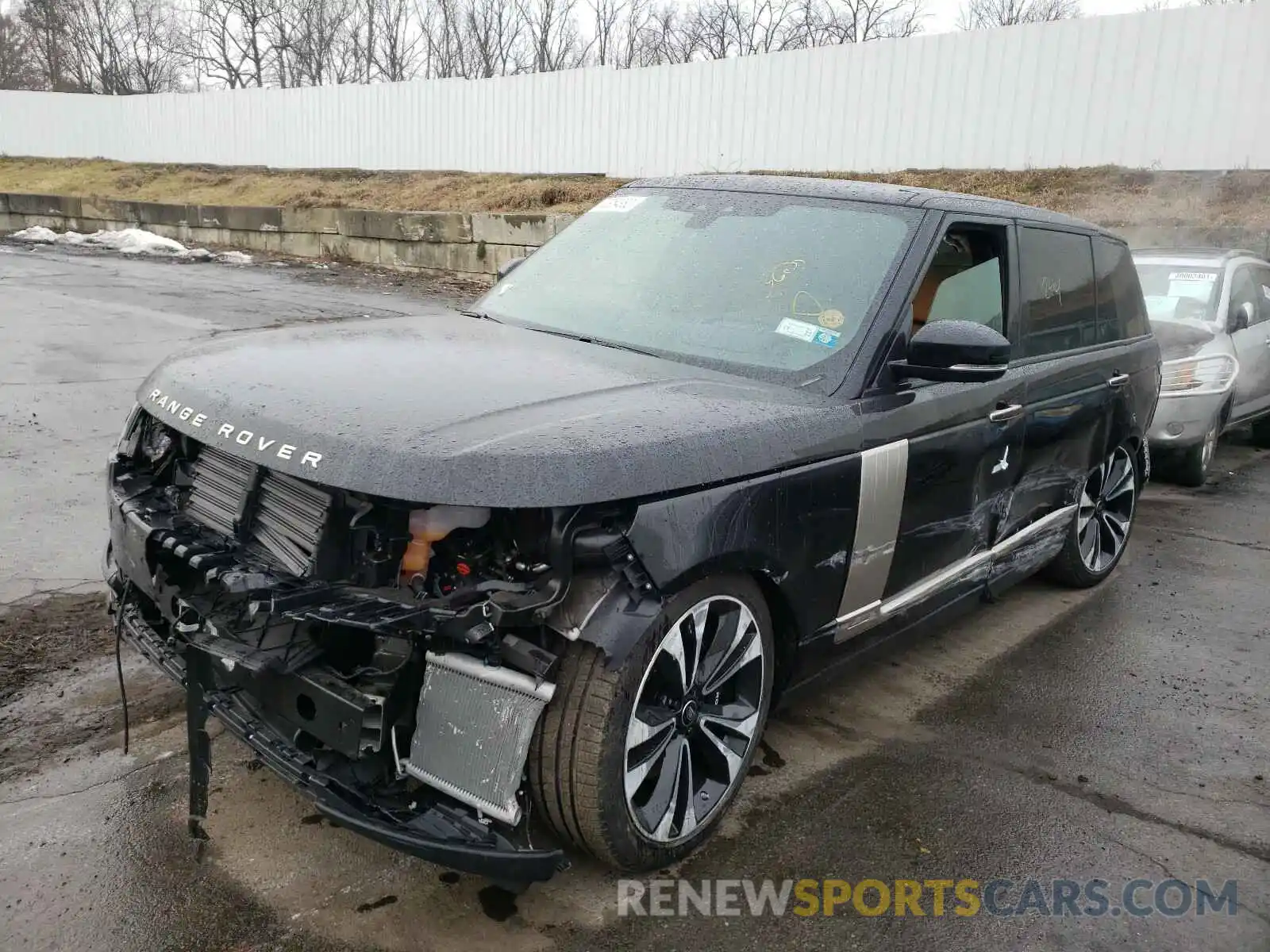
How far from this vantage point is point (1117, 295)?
16.5ft

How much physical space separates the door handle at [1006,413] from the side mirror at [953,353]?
20.7 inches

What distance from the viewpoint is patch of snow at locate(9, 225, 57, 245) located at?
2306 cm

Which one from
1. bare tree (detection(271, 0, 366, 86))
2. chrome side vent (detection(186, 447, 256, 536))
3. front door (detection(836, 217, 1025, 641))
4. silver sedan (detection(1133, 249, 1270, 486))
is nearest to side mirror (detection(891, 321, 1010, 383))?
front door (detection(836, 217, 1025, 641))

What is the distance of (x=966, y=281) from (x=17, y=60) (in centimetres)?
5708

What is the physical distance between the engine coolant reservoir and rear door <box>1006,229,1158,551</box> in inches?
98.3

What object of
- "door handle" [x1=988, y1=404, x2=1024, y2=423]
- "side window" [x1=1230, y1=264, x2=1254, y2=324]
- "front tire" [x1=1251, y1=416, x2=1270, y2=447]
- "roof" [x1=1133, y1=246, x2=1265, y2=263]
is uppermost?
"roof" [x1=1133, y1=246, x2=1265, y2=263]

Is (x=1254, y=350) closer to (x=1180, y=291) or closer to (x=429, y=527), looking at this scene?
(x=1180, y=291)

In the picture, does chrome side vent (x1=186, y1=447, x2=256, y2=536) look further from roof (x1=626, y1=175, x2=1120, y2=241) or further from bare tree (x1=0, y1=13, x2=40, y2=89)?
bare tree (x1=0, y1=13, x2=40, y2=89)

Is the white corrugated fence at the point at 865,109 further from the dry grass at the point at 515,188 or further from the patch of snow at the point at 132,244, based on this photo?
the patch of snow at the point at 132,244

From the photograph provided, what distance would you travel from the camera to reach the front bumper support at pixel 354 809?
2.33 m

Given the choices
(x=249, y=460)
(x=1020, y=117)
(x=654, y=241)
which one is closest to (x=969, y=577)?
(x=654, y=241)

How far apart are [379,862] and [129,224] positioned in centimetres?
2567

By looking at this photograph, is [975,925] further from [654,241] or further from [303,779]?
[654,241]

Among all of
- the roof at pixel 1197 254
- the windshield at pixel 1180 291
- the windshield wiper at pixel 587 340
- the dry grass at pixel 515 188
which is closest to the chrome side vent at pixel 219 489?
the windshield wiper at pixel 587 340
